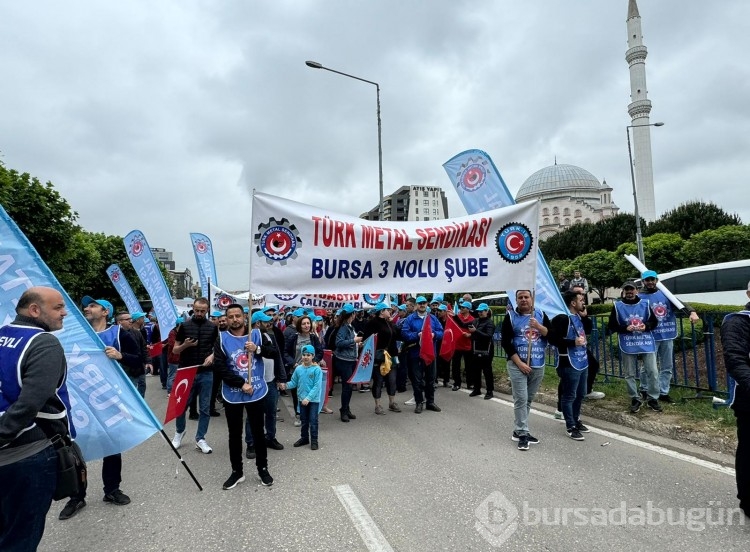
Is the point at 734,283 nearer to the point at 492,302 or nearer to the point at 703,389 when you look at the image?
the point at 703,389

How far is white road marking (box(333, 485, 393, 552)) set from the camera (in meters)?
3.09

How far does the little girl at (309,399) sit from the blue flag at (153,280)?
4.09 metres

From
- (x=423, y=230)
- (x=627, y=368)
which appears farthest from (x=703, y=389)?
(x=423, y=230)

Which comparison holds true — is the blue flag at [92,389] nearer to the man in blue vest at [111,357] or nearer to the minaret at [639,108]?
the man in blue vest at [111,357]

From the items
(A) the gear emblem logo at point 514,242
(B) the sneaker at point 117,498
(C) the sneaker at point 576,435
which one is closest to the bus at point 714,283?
(C) the sneaker at point 576,435

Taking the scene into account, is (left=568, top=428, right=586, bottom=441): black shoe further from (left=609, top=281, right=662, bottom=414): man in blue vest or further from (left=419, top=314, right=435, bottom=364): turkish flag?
(left=419, top=314, right=435, bottom=364): turkish flag

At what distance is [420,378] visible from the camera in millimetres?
7395

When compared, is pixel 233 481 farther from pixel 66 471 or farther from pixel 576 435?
pixel 576 435

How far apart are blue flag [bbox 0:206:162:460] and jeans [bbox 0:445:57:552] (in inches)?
39.4

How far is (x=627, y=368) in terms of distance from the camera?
6.16m

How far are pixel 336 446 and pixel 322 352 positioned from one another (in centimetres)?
217

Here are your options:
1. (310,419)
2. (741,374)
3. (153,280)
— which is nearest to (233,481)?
(310,419)

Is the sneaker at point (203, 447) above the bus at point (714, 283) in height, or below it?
below

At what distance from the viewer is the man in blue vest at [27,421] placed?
2.23 meters
